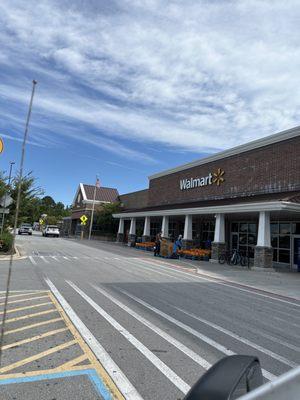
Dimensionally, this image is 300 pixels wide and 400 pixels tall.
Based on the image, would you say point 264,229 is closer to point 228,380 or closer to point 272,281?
point 272,281

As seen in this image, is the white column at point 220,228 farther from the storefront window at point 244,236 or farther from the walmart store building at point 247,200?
the storefront window at point 244,236

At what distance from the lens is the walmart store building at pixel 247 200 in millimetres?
21750

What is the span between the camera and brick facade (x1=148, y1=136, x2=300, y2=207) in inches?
926

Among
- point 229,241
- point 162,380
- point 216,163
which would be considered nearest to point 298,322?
point 162,380

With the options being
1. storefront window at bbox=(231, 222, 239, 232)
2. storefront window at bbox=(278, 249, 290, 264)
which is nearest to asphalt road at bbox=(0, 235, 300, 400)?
storefront window at bbox=(278, 249, 290, 264)

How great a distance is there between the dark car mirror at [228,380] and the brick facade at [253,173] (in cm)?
2217

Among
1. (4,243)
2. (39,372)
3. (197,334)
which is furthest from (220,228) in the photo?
(39,372)

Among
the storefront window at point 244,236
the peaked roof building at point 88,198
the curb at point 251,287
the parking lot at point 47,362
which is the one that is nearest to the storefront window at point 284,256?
the storefront window at point 244,236

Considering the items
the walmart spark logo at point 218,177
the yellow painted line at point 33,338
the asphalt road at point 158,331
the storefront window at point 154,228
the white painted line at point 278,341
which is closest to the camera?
the asphalt road at point 158,331

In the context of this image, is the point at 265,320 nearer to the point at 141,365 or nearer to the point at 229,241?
the point at 141,365

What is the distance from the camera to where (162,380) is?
460 centimetres

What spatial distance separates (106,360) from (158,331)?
1.84 meters

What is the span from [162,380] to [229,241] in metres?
25.8

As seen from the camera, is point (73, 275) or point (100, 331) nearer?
point (100, 331)
